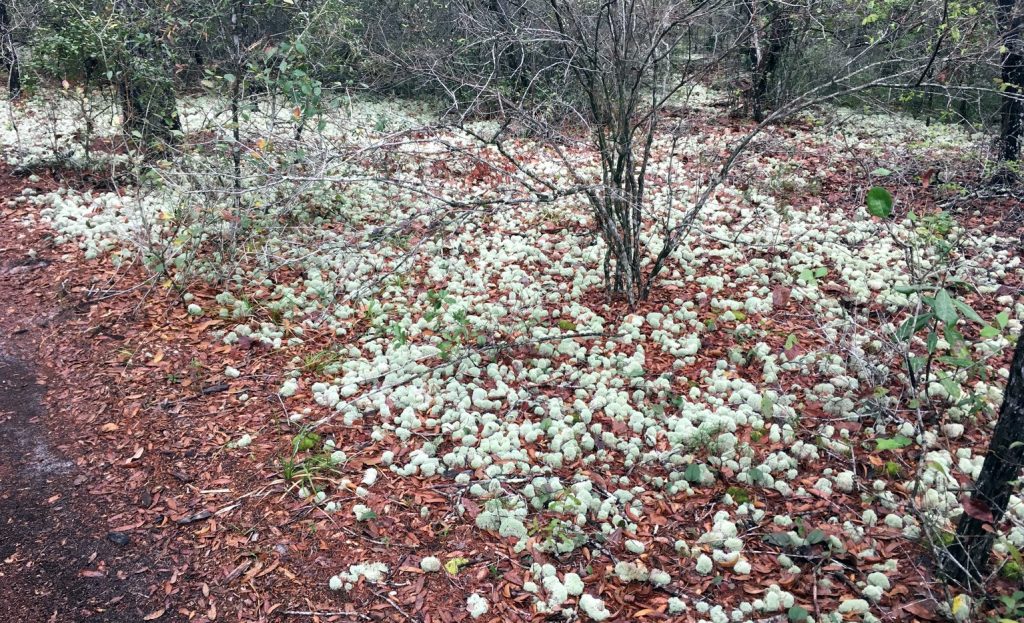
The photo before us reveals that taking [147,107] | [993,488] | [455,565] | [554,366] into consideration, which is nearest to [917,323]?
[993,488]

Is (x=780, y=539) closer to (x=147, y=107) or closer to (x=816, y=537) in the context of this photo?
(x=816, y=537)

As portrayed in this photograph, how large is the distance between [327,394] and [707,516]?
2330 millimetres

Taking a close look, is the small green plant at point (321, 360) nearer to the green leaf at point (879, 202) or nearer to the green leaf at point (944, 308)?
the green leaf at point (879, 202)

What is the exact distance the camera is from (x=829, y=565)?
2748 mm

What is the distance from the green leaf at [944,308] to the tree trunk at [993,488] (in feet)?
0.77

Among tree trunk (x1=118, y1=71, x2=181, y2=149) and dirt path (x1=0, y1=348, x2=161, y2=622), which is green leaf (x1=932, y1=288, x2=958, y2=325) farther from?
tree trunk (x1=118, y1=71, x2=181, y2=149)

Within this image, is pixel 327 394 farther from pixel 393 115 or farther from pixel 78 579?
pixel 393 115

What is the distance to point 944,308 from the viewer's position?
2.31m

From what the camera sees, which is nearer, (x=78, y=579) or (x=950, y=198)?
(x=78, y=579)

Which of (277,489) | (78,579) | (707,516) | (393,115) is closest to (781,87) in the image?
(393,115)

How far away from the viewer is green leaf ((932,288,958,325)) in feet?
7.54

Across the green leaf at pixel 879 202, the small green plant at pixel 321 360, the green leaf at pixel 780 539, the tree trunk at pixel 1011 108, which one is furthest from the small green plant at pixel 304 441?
the tree trunk at pixel 1011 108

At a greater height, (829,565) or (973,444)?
(973,444)

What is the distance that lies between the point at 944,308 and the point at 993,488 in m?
0.78
